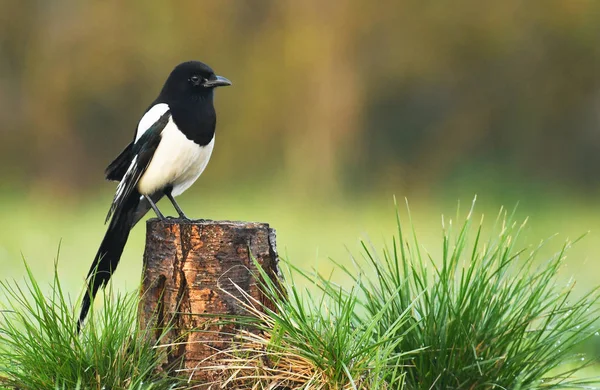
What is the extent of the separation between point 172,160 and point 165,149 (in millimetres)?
53

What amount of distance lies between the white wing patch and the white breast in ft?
0.21

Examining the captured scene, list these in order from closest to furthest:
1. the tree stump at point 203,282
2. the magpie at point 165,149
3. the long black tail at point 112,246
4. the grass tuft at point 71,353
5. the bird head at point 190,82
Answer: the grass tuft at point 71,353
the tree stump at point 203,282
the long black tail at point 112,246
the magpie at point 165,149
the bird head at point 190,82

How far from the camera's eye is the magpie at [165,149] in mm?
3490

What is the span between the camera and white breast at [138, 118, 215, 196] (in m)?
3.49

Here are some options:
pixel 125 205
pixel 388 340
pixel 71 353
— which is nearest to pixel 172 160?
pixel 125 205

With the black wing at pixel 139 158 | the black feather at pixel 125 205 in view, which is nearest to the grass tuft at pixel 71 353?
the black feather at pixel 125 205

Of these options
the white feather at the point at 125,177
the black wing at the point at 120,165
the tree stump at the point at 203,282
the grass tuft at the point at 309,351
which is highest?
the black wing at the point at 120,165

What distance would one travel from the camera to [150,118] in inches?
140

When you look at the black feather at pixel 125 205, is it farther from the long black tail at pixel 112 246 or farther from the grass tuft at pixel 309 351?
the grass tuft at pixel 309 351

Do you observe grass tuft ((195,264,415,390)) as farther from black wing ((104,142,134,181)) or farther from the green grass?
black wing ((104,142,134,181))

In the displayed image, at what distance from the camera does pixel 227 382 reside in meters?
2.59

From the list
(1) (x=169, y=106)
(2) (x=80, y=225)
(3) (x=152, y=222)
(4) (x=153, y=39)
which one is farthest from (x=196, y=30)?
(3) (x=152, y=222)

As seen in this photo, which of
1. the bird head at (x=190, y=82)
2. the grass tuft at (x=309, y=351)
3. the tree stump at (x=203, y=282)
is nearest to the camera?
the grass tuft at (x=309, y=351)

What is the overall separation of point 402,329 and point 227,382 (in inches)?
22.8
